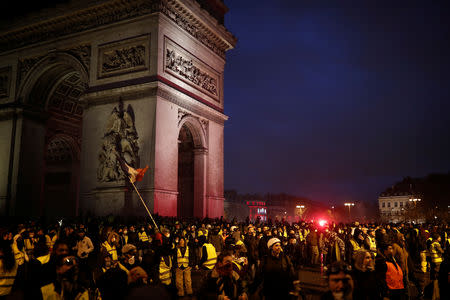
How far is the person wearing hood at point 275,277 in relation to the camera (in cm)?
564

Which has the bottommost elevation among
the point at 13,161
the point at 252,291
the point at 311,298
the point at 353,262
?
the point at 311,298

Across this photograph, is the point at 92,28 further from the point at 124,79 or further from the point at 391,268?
the point at 391,268

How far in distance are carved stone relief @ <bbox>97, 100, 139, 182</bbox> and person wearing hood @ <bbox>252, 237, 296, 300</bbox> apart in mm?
15855

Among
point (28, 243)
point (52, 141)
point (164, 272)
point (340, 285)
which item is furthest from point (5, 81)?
point (340, 285)

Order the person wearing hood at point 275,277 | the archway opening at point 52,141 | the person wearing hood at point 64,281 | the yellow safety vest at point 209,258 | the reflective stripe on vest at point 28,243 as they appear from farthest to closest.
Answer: the archway opening at point 52,141
the reflective stripe on vest at point 28,243
the yellow safety vest at point 209,258
the person wearing hood at point 275,277
the person wearing hood at point 64,281

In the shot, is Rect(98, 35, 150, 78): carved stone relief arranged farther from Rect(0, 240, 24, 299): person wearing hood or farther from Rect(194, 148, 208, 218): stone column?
Rect(0, 240, 24, 299): person wearing hood

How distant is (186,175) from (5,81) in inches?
552

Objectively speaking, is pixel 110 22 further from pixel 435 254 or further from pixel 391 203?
pixel 391 203

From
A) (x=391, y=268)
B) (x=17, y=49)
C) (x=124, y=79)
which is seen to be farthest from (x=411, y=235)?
(x=17, y=49)

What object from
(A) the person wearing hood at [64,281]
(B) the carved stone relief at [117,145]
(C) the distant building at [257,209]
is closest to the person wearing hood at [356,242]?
(A) the person wearing hood at [64,281]

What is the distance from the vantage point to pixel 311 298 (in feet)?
32.1

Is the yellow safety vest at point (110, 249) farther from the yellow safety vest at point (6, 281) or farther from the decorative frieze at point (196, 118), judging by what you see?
the decorative frieze at point (196, 118)

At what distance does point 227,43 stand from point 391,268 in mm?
24105

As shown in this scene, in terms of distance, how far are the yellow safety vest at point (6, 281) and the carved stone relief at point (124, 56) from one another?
16.7m
